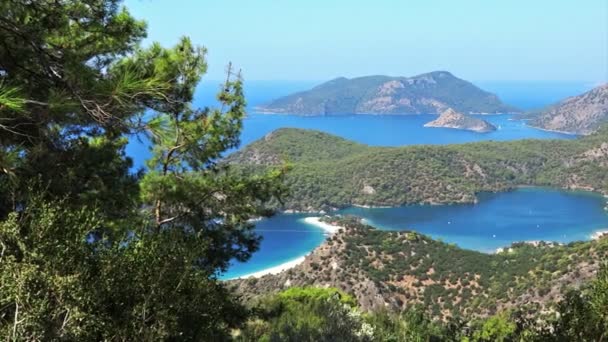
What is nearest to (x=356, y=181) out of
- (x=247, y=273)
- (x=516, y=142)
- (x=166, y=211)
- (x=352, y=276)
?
(x=247, y=273)

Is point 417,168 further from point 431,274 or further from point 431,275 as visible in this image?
point 431,275

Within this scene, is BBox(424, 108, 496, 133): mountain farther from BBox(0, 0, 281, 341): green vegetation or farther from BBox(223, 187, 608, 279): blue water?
BBox(0, 0, 281, 341): green vegetation

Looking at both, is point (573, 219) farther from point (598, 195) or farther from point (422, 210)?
point (422, 210)

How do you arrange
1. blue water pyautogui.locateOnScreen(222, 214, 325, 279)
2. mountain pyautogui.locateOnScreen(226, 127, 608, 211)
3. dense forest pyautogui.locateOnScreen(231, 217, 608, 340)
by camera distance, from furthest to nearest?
mountain pyautogui.locateOnScreen(226, 127, 608, 211) → blue water pyautogui.locateOnScreen(222, 214, 325, 279) → dense forest pyautogui.locateOnScreen(231, 217, 608, 340)

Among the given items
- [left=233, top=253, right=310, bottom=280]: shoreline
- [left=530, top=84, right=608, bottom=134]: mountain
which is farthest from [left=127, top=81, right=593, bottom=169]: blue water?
[left=233, top=253, right=310, bottom=280]: shoreline

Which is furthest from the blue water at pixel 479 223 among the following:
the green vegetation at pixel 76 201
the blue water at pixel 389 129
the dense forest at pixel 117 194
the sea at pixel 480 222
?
the blue water at pixel 389 129

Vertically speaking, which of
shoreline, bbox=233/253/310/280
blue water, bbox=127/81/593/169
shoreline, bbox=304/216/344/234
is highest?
blue water, bbox=127/81/593/169
